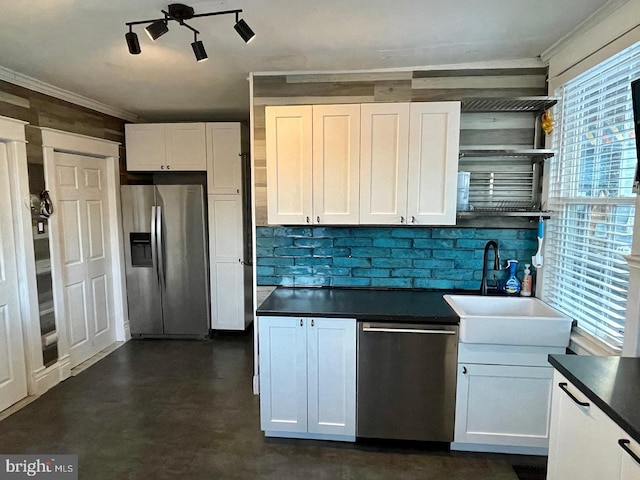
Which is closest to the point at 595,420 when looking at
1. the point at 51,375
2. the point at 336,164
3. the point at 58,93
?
the point at 336,164

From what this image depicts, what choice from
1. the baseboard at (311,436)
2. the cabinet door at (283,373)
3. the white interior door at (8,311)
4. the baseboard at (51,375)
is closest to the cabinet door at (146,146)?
the white interior door at (8,311)

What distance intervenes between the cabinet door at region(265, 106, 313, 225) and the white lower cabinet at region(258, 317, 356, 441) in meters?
0.70

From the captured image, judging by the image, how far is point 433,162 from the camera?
2363 millimetres

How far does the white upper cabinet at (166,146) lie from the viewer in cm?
391

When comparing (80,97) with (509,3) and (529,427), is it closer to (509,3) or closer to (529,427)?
(509,3)

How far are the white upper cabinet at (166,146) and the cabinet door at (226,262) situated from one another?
1.45 ft

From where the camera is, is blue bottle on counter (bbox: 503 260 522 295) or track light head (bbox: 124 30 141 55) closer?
track light head (bbox: 124 30 141 55)

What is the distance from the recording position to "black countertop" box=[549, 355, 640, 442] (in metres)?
1.14

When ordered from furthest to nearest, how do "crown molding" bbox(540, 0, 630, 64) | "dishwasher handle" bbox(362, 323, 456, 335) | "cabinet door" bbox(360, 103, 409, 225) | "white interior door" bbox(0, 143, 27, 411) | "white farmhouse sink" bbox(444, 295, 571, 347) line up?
"white interior door" bbox(0, 143, 27, 411) → "cabinet door" bbox(360, 103, 409, 225) → "dishwasher handle" bbox(362, 323, 456, 335) → "white farmhouse sink" bbox(444, 295, 571, 347) → "crown molding" bbox(540, 0, 630, 64)

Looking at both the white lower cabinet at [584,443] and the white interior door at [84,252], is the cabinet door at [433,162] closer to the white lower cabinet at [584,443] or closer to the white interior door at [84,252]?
the white lower cabinet at [584,443]

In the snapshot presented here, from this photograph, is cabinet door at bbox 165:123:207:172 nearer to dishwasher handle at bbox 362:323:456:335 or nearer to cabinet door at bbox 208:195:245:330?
cabinet door at bbox 208:195:245:330

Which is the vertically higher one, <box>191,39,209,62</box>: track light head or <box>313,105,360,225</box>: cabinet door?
<box>191,39,209,62</box>: track light head

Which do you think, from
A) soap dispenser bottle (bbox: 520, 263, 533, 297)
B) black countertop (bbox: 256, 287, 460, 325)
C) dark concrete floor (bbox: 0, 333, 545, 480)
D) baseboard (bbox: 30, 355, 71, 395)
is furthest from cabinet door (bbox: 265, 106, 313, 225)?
baseboard (bbox: 30, 355, 71, 395)

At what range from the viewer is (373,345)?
220 centimetres
